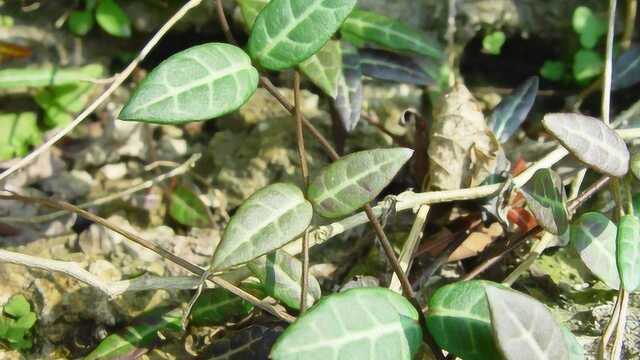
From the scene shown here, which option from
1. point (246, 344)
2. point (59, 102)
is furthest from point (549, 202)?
point (59, 102)

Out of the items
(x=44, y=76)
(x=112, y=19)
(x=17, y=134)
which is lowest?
(x=17, y=134)

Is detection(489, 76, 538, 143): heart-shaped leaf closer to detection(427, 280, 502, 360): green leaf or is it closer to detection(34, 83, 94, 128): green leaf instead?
detection(427, 280, 502, 360): green leaf

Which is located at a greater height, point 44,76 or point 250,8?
point 250,8

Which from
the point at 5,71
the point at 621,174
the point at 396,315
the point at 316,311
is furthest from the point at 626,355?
the point at 5,71

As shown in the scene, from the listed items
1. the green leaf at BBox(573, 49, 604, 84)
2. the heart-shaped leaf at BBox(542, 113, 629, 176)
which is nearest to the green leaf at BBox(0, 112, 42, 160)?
the heart-shaped leaf at BBox(542, 113, 629, 176)

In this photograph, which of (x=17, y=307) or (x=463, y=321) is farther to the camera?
(x=17, y=307)

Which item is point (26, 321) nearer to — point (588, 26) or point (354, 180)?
point (354, 180)
